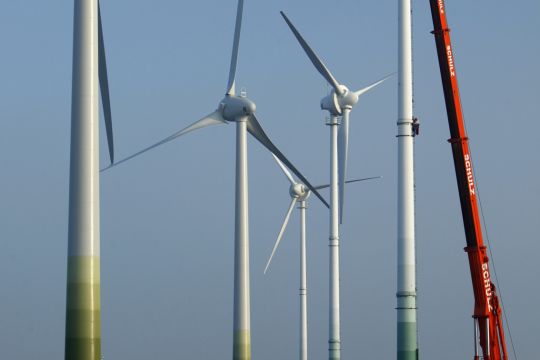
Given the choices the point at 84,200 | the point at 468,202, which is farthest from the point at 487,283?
the point at 84,200

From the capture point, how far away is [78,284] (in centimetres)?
2864

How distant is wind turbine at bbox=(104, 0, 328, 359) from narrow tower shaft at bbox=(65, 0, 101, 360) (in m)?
25.8

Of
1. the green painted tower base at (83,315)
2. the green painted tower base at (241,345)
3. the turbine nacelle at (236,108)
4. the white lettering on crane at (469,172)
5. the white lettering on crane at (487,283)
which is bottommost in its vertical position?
the green painted tower base at (241,345)

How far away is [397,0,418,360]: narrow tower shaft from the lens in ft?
150

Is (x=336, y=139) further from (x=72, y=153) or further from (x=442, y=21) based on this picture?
(x=72, y=153)

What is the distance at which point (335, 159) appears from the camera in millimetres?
82062

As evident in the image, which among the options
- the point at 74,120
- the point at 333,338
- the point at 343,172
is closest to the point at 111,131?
the point at 74,120

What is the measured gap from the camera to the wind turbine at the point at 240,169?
60.9 m

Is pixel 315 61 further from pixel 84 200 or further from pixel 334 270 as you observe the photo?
pixel 84 200

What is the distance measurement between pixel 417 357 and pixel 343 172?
27.2m

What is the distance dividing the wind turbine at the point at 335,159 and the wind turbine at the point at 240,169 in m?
6.31

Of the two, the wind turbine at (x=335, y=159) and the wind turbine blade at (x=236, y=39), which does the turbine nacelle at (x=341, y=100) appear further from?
the wind turbine blade at (x=236, y=39)

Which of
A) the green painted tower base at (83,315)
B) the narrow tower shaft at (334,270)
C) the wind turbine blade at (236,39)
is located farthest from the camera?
the narrow tower shaft at (334,270)

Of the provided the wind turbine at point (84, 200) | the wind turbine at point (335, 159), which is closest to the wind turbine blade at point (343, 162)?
the wind turbine at point (335, 159)
